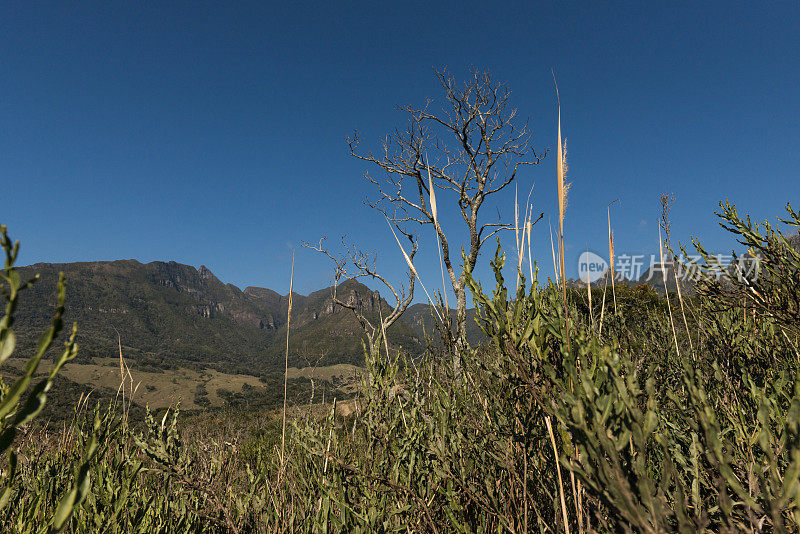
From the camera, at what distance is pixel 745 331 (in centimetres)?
258

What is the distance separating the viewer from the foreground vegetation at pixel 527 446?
0.88 m

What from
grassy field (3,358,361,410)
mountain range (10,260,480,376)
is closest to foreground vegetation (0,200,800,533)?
grassy field (3,358,361,410)

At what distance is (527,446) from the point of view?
1.47m

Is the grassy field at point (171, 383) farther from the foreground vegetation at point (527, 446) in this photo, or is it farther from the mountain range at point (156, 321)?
the foreground vegetation at point (527, 446)

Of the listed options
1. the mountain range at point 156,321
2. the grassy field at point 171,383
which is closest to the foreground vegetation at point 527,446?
the grassy field at point 171,383

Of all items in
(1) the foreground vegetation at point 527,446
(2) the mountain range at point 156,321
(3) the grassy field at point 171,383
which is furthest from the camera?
(2) the mountain range at point 156,321

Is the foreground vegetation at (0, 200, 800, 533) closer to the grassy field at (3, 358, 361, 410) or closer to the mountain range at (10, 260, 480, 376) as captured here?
the grassy field at (3, 358, 361, 410)

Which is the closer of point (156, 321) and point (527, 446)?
point (527, 446)

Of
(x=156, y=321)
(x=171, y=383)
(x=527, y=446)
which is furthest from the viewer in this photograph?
(x=156, y=321)

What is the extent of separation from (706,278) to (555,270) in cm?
190

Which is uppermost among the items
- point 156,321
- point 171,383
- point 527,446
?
point 156,321

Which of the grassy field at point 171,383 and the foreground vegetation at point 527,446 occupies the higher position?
the foreground vegetation at point 527,446

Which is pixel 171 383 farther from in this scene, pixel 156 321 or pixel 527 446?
pixel 156 321

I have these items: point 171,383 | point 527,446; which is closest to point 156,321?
point 171,383
